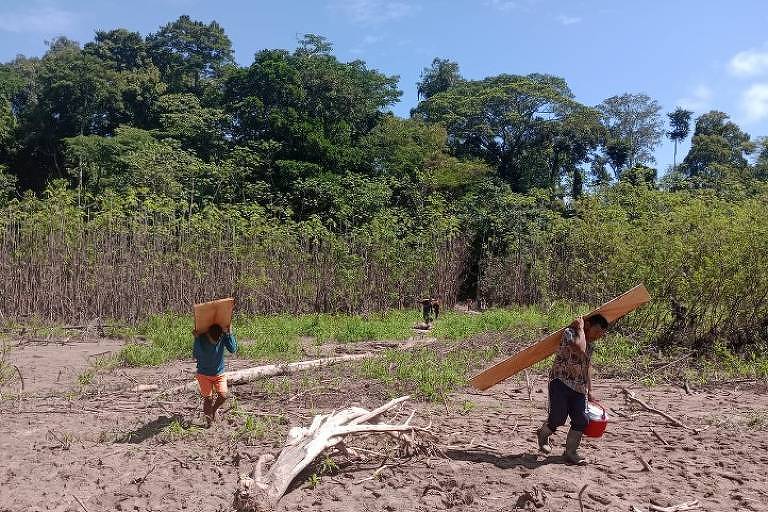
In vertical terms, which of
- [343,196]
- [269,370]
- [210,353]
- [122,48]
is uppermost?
[122,48]

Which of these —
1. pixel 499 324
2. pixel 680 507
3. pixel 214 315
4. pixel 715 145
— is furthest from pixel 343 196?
pixel 715 145

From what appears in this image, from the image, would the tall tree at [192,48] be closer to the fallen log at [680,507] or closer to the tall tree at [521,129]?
the tall tree at [521,129]

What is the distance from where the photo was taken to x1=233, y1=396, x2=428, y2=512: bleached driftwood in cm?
370

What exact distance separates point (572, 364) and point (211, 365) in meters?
2.95

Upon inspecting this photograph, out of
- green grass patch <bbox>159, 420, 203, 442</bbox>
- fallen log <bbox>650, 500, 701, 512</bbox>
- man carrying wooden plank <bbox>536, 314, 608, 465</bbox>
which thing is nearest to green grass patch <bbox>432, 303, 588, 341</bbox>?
man carrying wooden plank <bbox>536, 314, 608, 465</bbox>

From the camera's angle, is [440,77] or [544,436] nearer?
[544,436]

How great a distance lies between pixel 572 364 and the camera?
14.8 ft

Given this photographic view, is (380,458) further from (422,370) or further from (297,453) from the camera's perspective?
(422,370)

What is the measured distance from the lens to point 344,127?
78.4ft

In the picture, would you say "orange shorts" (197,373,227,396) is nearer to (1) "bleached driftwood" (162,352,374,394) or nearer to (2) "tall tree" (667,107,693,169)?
(1) "bleached driftwood" (162,352,374,394)

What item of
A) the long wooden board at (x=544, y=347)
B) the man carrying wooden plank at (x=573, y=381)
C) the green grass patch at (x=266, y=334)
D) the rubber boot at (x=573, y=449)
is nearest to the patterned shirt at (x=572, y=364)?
the man carrying wooden plank at (x=573, y=381)

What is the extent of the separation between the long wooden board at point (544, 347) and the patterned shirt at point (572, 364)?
5.1 inches

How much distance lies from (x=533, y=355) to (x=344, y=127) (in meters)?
20.2

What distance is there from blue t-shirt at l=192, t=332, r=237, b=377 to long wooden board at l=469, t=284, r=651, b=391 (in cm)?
216
